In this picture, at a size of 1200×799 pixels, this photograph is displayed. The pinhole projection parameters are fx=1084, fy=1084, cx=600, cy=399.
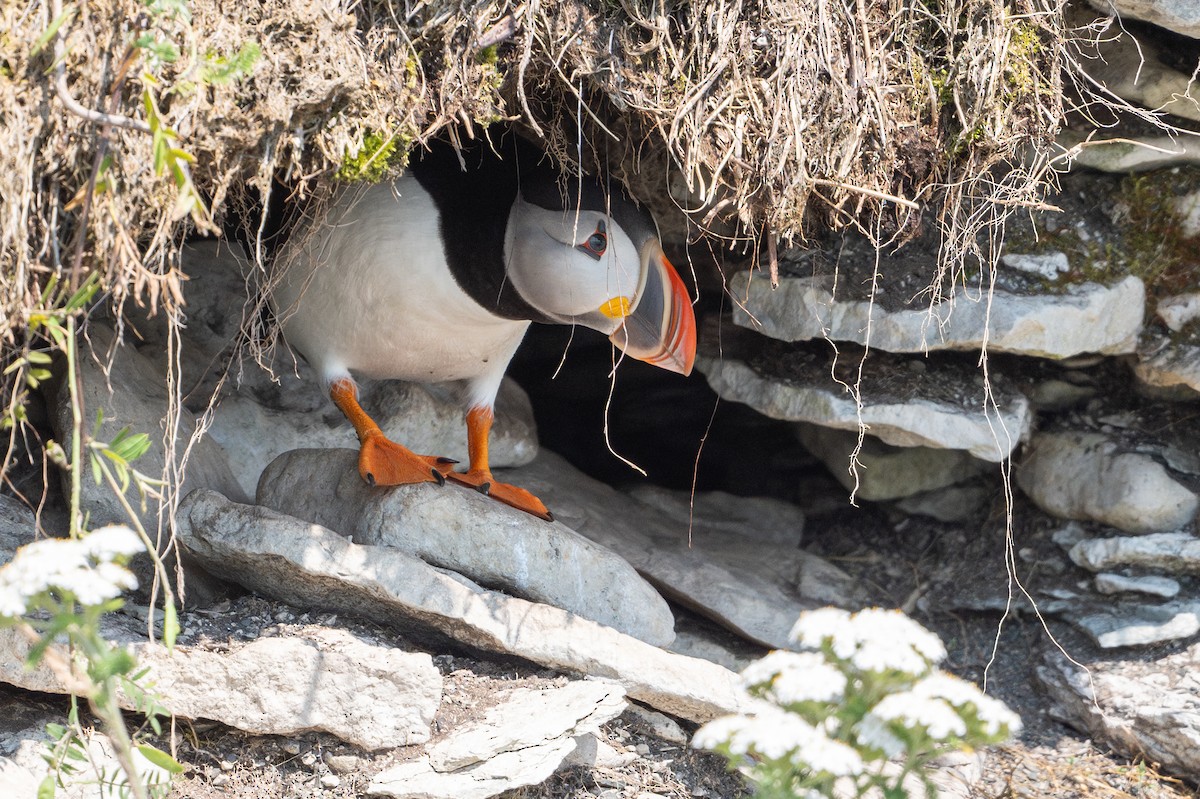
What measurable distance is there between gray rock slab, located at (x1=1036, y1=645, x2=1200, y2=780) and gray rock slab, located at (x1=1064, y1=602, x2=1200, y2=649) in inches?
2.5

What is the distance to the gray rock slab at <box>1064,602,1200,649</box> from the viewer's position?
3514mm

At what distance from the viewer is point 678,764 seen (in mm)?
2904

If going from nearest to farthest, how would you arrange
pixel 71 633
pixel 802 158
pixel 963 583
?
1. pixel 71 633
2. pixel 802 158
3. pixel 963 583

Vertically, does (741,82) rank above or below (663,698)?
above

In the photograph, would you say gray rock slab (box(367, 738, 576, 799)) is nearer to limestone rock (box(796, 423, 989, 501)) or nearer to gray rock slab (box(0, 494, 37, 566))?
gray rock slab (box(0, 494, 37, 566))

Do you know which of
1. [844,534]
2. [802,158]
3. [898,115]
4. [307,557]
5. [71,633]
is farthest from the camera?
[844,534]

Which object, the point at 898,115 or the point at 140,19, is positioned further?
the point at 898,115

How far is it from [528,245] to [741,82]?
76 centimetres

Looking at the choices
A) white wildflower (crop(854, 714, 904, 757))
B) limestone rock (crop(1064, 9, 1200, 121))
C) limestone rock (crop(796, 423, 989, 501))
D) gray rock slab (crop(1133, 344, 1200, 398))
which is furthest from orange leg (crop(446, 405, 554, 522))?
limestone rock (crop(1064, 9, 1200, 121))

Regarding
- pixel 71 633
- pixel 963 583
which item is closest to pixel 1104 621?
pixel 963 583

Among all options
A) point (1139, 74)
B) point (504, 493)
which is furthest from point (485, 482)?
point (1139, 74)

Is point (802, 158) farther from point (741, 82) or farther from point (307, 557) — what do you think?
point (307, 557)

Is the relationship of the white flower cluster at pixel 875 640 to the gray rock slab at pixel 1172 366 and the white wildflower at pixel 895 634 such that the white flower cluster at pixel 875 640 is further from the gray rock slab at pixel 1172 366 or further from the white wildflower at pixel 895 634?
the gray rock slab at pixel 1172 366

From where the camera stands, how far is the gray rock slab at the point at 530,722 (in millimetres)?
2572
